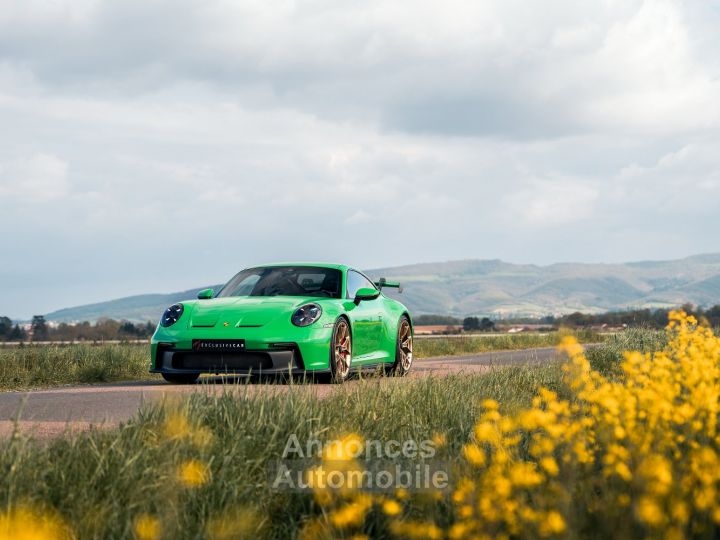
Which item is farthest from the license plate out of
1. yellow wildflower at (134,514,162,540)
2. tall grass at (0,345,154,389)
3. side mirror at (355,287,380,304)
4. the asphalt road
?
yellow wildflower at (134,514,162,540)

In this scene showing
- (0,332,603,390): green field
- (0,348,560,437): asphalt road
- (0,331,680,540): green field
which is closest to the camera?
(0,331,680,540): green field

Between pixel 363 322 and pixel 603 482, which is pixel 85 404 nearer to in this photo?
pixel 363 322

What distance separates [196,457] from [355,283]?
7394mm

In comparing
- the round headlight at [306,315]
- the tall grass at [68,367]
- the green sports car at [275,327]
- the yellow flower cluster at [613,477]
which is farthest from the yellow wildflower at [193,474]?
the tall grass at [68,367]

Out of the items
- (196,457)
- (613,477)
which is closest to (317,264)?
(196,457)

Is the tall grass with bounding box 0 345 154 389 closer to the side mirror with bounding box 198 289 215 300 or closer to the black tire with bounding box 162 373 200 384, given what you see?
the black tire with bounding box 162 373 200 384

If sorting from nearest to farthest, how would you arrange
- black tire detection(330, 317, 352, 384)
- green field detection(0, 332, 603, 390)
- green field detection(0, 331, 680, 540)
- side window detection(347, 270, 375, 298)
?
green field detection(0, 331, 680, 540) → black tire detection(330, 317, 352, 384) → side window detection(347, 270, 375, 298) → green field detection(0, 332, 603, 390)

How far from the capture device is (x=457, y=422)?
734 cm

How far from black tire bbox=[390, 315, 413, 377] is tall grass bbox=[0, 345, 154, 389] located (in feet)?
12.9

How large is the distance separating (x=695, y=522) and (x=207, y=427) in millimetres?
2954

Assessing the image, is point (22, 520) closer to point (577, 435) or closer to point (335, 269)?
point (577, 435)

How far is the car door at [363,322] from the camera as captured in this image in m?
11.8

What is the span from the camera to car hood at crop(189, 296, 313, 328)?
10.8 metres

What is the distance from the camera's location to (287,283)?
12.1m
